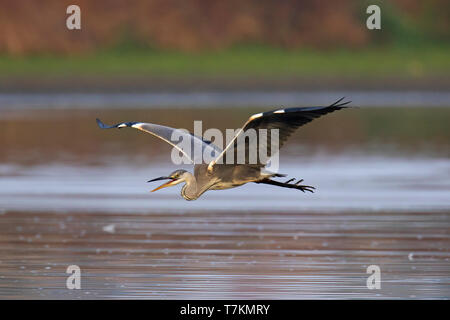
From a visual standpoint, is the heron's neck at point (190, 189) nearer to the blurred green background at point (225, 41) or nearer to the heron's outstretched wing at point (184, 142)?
the heron's outstretched wing at point (184, 142)

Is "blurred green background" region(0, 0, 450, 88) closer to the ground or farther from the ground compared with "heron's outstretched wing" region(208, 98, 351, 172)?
farther from the ground

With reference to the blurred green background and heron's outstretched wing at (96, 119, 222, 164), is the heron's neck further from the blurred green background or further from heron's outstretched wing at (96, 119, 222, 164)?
the blurred green background

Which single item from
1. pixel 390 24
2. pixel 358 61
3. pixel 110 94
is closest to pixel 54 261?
pixel 110 94

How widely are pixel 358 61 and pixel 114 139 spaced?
65.5 ft

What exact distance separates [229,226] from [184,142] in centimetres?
273

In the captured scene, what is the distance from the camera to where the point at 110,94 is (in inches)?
1679

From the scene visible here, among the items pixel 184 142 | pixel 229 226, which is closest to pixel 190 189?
pixel 184 142

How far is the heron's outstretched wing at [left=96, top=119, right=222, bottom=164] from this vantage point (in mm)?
12281

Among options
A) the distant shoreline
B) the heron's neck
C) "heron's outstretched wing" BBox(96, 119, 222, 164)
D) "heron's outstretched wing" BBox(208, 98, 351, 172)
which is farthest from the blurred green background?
"heron's outstretched wing" BBox(208, 98, 351, 172)

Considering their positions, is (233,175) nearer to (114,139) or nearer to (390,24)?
(114,139)

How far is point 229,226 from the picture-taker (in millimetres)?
14969

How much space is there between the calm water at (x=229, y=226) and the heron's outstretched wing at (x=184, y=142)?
1.00 metres

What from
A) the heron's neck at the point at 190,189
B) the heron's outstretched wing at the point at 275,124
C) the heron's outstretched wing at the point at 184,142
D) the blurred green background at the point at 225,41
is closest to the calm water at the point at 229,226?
the heron's neck at the point at 190,189

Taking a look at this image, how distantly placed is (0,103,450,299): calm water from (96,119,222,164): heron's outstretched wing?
1.00m
